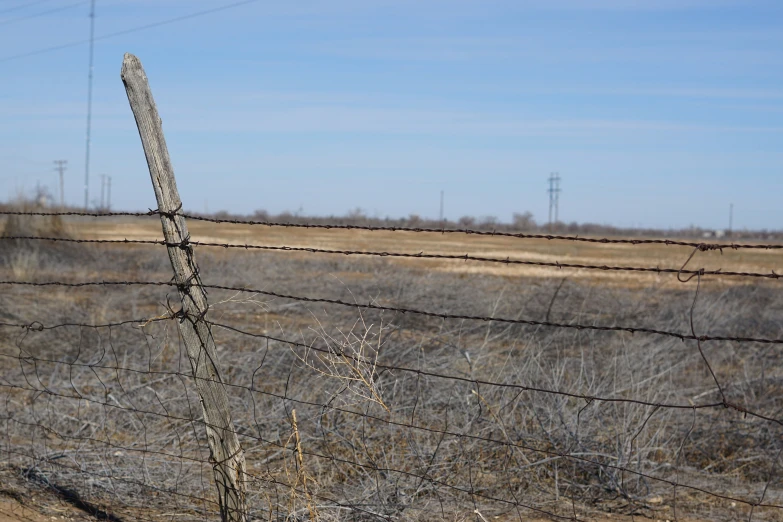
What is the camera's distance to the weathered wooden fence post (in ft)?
10.9

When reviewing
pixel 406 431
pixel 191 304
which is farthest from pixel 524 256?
pixel 191 304

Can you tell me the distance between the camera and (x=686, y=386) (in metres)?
7.08

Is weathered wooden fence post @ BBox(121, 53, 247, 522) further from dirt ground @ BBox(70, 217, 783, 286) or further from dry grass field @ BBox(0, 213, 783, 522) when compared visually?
dirt ground @ BBox(70, 217, 783, 286)

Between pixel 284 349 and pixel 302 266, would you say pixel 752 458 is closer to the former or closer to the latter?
pixel 284 349

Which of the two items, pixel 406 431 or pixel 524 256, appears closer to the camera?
pixel 406 431

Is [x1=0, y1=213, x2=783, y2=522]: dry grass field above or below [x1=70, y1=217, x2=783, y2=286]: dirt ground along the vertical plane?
below

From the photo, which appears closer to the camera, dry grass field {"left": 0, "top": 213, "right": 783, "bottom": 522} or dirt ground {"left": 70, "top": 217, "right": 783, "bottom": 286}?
dry grass field {"left": 0, "top": 213, "right": 783, "bottom": 522}

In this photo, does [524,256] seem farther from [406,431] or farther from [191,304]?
[191,304]

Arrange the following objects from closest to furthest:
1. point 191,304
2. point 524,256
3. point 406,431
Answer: point 191,304
point 406,431
point 524,256

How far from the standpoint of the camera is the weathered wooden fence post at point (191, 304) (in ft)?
10.9

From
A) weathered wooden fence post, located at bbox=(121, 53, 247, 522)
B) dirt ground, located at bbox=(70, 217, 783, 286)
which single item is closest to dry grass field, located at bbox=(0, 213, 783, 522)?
weathered wooden fence post, located at bbox=(121, 53, 247, 522)

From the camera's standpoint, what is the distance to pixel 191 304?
3.36 meters

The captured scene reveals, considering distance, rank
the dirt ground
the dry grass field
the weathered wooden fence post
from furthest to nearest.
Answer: the dirt ground
the dry grass field
the weathered wooden fence post

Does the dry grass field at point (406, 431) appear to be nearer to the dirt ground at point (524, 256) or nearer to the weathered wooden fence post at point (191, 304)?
the weathered wooden fence post at point (191, 304)
